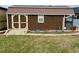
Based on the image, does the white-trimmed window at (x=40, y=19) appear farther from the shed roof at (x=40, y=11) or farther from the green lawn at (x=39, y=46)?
the green lawn at (x=39, y=46)

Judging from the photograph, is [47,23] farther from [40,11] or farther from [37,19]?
[40,11]

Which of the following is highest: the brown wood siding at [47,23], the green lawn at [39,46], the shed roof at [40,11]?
the shed roof at [40,11]

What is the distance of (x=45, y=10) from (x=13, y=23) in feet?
9.96

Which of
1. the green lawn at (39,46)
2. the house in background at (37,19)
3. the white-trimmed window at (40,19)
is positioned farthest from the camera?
the white-trimmed window at (40,19)

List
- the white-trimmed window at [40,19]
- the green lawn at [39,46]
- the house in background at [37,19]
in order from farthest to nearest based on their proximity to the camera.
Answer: the white-trimmed window at [40,19], the house in background at [37,19], the green lawn at [39,46]

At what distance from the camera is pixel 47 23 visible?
1573cm

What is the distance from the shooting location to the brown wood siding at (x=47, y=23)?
15.6 metres

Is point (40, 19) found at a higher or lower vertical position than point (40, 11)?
lower

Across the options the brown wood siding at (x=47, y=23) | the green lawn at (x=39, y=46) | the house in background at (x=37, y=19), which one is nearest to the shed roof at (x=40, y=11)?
the house in background at (x=37, y=19)

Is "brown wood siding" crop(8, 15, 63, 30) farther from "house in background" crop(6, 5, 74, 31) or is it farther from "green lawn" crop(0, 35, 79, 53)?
"green lawn" crop(0, 35, 79, 53)

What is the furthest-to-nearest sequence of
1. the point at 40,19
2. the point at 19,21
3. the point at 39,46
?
the point at 40,19, the point at 19,21, the point at 39,46

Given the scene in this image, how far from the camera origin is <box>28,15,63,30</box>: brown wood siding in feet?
51.3

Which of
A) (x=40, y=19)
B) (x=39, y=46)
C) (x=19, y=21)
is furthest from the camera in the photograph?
(x=40, y=19)

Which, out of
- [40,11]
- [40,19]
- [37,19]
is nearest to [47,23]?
[40,19]
